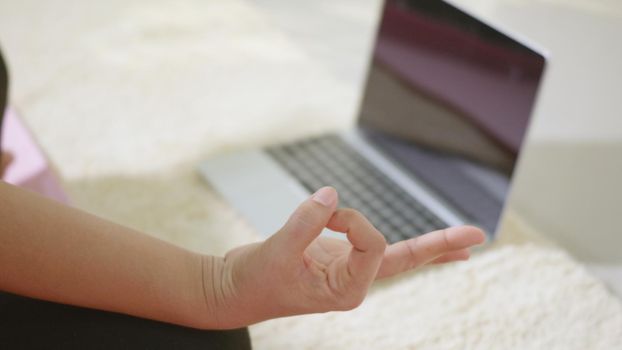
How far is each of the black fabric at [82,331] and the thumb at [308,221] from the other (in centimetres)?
12

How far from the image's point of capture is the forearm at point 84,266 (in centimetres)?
56

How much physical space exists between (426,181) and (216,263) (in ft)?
1.32

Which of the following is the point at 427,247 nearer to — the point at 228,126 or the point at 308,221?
the point at 308,221

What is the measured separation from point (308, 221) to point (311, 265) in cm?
5

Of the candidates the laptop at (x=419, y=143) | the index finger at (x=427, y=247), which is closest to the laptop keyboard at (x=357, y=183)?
the laptop at (x=419, y=143)

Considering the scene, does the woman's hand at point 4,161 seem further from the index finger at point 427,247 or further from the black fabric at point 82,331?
the index finger at point 427,247

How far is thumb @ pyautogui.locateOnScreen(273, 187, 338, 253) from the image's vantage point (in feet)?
1.79

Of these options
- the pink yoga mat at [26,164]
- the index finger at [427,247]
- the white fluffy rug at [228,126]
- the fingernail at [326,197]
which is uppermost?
the fingernail at [326,197]

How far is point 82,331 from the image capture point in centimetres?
56

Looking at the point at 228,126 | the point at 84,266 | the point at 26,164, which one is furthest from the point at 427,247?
the point at 26,164

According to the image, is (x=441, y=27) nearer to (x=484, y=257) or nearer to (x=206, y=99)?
(x=484, y=257)

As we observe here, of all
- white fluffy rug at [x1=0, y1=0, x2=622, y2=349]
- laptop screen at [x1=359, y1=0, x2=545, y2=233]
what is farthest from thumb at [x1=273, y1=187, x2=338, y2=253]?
laptop screen at [x1=359, y1=0, x2=545, y2=233]

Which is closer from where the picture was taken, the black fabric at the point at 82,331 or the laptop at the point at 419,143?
the black fabric at the point at 82,331

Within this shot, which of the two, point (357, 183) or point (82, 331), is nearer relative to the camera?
point (82, 331)
